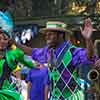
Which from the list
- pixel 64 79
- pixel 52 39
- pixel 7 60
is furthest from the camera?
pixel 52 39

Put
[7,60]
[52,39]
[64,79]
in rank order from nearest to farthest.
Answer: [7,60]
[64,79]
[52,39]

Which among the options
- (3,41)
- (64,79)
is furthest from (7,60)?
(64,79)

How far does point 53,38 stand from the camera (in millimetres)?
6543

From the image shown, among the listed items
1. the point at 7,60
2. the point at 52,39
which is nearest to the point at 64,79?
the point at 52,39

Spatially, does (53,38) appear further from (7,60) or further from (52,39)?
(7,60)

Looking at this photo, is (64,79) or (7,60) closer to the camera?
(7,60)

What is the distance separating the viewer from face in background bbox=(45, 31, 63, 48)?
650cm

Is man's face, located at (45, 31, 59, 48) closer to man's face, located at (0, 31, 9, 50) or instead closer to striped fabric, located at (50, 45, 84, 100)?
striped fabric, located at (50, 45, 84, 100)

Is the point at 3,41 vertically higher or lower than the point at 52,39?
lower

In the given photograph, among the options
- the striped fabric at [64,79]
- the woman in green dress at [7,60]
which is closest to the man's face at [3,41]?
the woman in green dress at [7,60]

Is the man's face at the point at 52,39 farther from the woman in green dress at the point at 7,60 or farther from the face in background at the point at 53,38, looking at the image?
the woman in green dress at the point at 7,60

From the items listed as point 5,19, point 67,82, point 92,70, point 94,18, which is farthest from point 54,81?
point 94,18

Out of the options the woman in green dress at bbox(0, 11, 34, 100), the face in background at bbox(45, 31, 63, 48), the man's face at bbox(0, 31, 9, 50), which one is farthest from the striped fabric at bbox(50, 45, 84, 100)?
the man's face at bbox(0, 31, 9, 50)

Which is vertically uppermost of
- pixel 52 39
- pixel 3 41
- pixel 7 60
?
pixel 52 39
